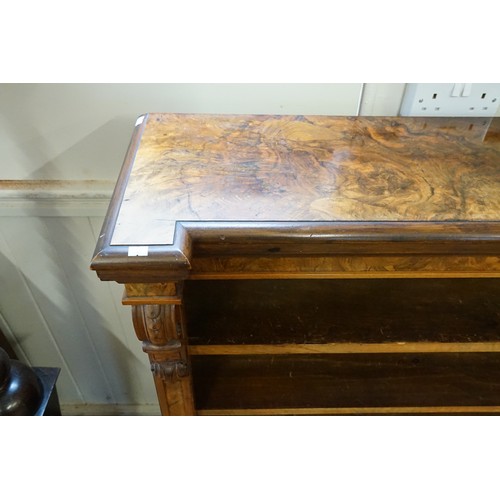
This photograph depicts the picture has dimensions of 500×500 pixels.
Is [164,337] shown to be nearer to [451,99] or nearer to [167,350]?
[167,350]

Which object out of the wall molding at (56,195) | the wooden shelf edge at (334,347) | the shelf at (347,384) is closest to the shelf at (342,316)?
the wooden shelf edge at (334,347)

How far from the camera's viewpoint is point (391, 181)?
57 centimetres

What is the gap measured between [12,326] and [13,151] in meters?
0.52

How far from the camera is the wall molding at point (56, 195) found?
89 centimetres

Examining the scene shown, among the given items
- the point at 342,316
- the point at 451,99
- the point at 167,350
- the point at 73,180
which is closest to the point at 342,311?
the point at 342,316

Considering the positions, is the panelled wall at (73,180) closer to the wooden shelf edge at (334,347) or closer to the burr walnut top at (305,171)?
the burr walnut top at (305,171)

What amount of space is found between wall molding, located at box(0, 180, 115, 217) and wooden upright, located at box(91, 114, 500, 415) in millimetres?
274

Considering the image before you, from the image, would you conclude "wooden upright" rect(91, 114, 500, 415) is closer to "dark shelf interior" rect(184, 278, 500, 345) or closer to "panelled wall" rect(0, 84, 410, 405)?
"dark shelf interior" rect(184, 278, 500, 345)

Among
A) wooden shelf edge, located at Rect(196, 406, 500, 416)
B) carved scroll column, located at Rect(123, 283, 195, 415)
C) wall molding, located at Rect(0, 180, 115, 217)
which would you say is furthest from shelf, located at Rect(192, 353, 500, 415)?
wall molding, located at Rect(0, 180, 115, 217)

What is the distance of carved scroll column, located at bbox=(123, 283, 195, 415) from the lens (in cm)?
53

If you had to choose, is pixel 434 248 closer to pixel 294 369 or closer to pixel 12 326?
pixel 294 369

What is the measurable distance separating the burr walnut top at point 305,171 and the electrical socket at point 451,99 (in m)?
0.06

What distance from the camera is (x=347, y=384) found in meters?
0.83
